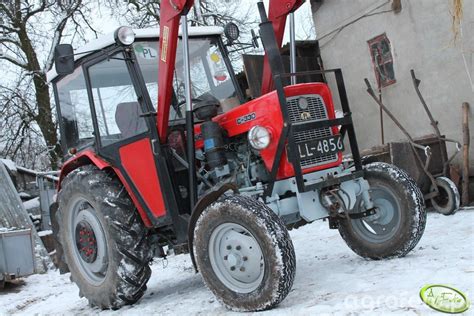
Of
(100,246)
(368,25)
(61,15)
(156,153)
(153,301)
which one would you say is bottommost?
(153,301)

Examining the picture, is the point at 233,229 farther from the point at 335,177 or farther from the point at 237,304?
the point at 335,177

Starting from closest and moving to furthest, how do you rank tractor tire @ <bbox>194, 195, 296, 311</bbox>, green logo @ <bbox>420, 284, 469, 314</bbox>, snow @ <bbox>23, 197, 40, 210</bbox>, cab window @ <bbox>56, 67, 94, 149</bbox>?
green logo @ <bbox>420, 284, 469, 314</bbox> < tractor tire @ <bbox>194, 195, 296, 311</bbox> < cab window @ <bbox>56, 67, 94, 149</bbox> < snow @ <bbox>23, 197, 40, 210</bbox>

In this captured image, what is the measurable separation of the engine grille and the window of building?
6.20 metres

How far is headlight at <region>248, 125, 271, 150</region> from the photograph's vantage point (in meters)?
4.04

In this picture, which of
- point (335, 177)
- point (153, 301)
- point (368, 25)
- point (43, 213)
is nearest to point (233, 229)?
point (335, 177)

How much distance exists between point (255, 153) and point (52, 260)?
6.18m

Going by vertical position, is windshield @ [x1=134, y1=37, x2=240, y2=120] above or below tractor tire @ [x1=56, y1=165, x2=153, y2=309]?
above

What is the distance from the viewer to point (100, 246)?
4.95 m

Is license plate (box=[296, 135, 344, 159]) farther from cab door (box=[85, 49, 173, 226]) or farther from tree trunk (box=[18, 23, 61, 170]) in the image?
tree trunk (box=[18, 23, 61, 170])

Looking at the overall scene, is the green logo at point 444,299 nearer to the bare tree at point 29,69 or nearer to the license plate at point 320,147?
the license plate at point 320,147

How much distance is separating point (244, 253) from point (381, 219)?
167 centimetres

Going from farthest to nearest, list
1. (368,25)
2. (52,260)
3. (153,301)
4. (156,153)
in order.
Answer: (368,25)
(52,260)
(153,301)
(156,153)

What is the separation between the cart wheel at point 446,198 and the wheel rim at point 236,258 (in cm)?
452

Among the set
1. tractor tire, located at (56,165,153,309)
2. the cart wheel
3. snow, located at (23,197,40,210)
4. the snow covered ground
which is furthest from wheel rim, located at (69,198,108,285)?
snow, located at (23,197,40,210)
